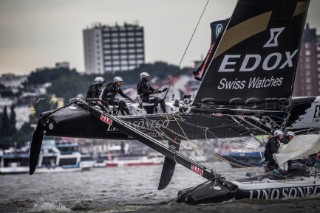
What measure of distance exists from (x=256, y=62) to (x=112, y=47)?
170 metres

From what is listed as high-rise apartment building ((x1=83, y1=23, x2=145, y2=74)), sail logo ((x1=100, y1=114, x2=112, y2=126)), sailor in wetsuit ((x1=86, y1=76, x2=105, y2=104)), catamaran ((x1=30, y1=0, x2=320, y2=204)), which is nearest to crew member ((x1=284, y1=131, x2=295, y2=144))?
catamaran ((x1=30, y1=0, x2=320, y2=204))

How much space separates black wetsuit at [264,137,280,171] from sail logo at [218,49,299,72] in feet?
6.62

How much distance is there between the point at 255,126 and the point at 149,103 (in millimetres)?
2928

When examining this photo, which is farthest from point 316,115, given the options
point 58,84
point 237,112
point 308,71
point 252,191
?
point 58,84

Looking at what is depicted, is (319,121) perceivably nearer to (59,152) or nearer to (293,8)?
(293,8)

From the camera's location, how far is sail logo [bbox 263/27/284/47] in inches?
855

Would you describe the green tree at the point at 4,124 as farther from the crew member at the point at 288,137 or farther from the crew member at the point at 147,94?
the crew member at the point at 288,137

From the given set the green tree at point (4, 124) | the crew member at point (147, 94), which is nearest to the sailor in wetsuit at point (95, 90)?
the crew member at point (147, 94)

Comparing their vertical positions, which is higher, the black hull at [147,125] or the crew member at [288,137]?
the black hull at [147,125]

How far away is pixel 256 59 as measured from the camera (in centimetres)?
2172

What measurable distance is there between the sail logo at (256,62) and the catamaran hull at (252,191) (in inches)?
123

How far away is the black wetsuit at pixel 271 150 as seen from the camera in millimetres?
21047

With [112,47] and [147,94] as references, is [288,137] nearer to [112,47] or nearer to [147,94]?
[147,94]

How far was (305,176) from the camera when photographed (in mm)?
21016
